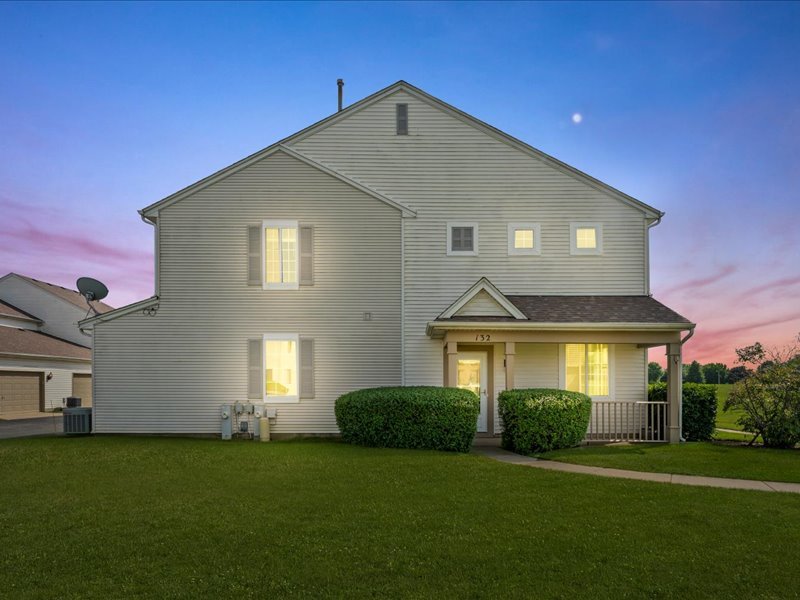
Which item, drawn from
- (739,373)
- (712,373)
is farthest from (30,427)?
(712,373)

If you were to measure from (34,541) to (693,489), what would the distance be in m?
8.84

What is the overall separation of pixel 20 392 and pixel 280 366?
17.5 meters

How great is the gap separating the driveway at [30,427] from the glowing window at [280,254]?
8335 mm

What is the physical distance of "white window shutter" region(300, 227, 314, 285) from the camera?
1432 centimetres

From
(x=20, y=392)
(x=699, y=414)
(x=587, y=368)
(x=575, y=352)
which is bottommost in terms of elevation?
(x=20, y=392)

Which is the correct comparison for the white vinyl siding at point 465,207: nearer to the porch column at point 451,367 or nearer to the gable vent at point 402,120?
the gable vent at point 402,120

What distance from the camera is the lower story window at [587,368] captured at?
14.3 metres

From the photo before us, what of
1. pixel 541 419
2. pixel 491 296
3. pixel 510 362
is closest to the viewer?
pixel 541 419

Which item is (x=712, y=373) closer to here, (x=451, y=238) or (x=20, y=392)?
(x=451, y=238)

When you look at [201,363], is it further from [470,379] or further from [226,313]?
[470,379]

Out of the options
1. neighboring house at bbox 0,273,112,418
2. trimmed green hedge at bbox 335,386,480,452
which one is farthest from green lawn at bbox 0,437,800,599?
neighboring house at bbox 0,273,112,418

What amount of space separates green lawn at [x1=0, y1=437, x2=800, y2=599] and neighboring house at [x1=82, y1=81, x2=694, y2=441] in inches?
181

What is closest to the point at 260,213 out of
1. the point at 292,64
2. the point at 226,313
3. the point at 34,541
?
the point at 226,313

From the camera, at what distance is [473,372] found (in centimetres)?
1456
